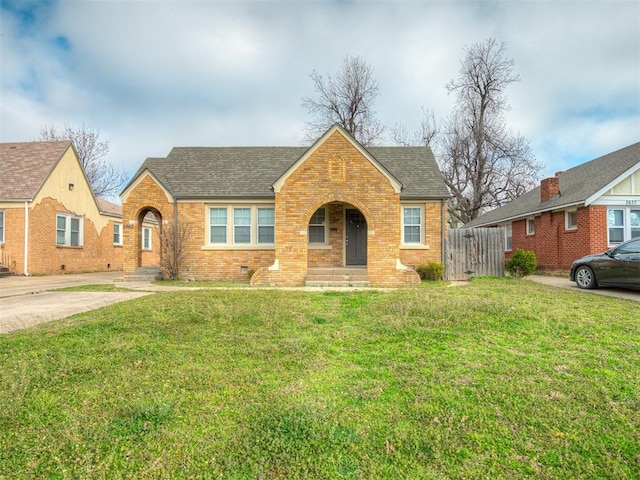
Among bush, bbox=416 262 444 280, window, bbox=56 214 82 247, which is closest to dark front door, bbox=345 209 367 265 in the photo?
bush, bbox=416 262 444 280

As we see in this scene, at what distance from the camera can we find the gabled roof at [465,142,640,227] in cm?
1481

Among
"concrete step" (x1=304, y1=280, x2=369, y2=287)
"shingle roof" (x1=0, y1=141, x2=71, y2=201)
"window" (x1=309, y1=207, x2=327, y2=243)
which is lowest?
"concrete step" (x1=304, y1=280, x2=369, y2=287)

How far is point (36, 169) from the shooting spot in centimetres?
1958

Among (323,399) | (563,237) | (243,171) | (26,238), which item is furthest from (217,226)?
(563,237)

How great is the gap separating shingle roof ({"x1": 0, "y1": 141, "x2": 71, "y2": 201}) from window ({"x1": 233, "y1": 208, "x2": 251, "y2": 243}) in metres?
11.8

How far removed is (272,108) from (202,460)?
2730cm

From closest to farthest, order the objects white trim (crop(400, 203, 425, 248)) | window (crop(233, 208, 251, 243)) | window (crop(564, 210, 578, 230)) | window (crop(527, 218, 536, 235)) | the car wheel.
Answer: the car wheel, white trim (crop(400, 203, 425, 248)), window (crop(233, 208, 251, 243)), window (crop(564, 210, 578, 230)), window (crop(527, 218, 536, 235))

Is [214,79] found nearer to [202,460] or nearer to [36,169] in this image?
[36,169]

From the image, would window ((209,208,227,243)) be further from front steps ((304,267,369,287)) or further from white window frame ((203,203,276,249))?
front steps ((304,267,369,287))

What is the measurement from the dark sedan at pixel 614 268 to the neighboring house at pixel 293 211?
16.5ft

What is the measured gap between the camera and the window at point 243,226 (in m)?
15.1

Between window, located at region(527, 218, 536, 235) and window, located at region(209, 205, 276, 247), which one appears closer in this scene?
window, located at region(209, 205, 276, 247)

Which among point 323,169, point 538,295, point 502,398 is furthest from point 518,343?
Answer: point 323,169

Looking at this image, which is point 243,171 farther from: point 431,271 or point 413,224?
point 431,271
